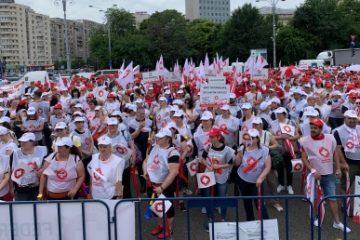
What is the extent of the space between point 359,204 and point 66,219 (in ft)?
12.4

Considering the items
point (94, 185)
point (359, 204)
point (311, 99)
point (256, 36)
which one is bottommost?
point (359, 204)

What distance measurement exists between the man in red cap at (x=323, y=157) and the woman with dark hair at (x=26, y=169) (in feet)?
11.4

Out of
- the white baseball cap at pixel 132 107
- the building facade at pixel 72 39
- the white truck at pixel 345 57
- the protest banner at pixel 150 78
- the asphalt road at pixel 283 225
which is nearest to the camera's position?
the asphalt road at pixel 283 225

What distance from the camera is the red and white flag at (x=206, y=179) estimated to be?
6605 mm

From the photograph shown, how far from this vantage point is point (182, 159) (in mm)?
7355

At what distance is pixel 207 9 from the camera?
148 meters

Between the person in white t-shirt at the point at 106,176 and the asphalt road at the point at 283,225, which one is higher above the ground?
the person in white t-shirt at the point at 106,176

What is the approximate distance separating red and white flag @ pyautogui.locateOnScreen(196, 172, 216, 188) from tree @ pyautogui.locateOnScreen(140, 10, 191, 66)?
6787 centimetres

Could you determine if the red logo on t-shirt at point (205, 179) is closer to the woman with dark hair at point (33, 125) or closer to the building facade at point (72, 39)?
Answer: the woman with dark hair at point (33, 125)

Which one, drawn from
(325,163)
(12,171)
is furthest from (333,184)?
(12,171)

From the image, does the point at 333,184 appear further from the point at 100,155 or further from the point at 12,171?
the point at 12,171

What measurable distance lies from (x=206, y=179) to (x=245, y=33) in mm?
60843

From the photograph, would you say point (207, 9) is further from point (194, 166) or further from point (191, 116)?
point (194, 166)

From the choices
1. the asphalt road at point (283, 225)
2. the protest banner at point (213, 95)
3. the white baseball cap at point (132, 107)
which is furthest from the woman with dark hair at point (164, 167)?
the protest banner at point (213, 95)
